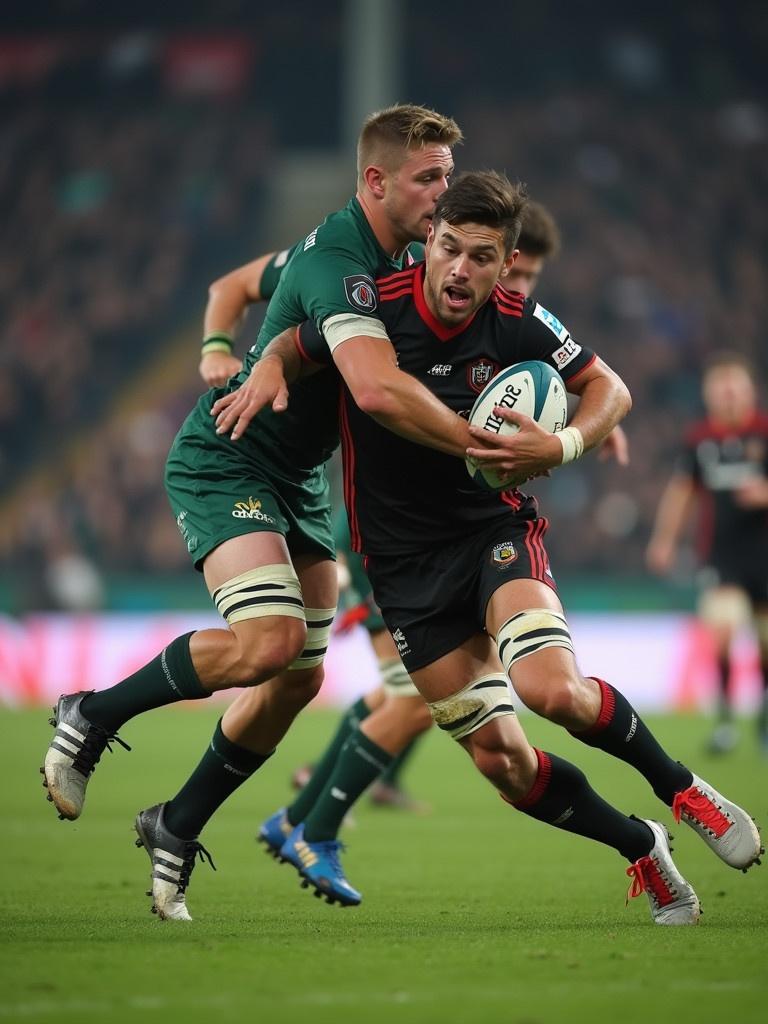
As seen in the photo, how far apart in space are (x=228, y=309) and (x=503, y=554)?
1.66 metres

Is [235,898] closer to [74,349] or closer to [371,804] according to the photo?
[371,804]

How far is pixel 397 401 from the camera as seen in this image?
4445 mm

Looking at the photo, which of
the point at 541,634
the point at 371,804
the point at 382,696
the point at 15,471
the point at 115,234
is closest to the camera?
the point at 541,634

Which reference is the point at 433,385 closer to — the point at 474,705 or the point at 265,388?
the point at 265,388

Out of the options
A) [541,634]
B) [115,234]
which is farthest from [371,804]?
[115,234]

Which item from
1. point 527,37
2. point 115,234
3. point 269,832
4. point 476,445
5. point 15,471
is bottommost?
point 15,471

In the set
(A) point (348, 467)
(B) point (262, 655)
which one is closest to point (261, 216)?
(A) point (348, 467)

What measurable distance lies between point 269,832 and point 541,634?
2.08 metres

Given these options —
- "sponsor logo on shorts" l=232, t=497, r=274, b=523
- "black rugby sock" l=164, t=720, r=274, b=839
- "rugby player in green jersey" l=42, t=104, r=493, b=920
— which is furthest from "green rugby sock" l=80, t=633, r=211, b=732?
"sponsor logo on shorts" l=232, t=497, r=274, b=523

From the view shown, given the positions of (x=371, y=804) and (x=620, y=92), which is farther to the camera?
(x=620, y=92)

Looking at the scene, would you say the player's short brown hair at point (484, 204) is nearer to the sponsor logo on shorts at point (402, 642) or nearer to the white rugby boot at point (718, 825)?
the sponsor logo on shorts at point (402, 642)

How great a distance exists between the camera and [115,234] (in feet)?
76.6

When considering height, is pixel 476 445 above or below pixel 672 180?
above

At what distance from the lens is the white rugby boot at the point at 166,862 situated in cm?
478
